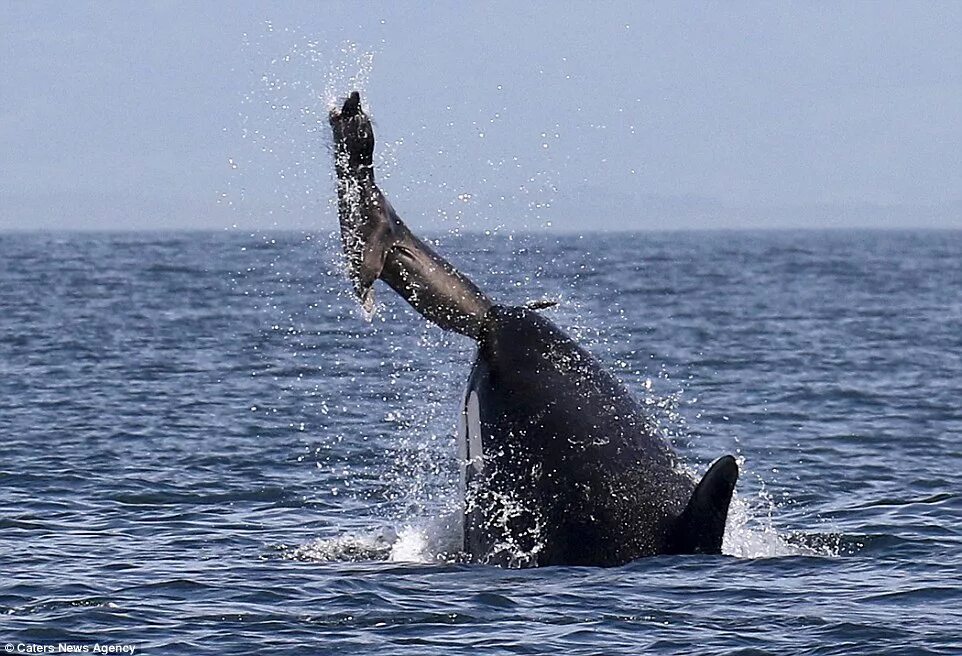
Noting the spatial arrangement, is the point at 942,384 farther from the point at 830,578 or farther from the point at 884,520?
the point at 830,578

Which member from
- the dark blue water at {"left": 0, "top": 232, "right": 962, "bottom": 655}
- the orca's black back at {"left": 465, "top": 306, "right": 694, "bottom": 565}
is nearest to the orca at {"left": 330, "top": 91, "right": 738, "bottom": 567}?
the orca's black back at {"left": 465, "top": 306, "right": 694, "bottom": 565}

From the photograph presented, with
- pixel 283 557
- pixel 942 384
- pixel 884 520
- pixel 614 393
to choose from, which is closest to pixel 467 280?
pixel 614 393

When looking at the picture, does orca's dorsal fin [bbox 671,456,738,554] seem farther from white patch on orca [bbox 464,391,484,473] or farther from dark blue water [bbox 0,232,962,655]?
white patch on orca [bbox 464,391,484,473]

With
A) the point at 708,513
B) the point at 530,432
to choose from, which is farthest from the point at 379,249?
the point at 708,513

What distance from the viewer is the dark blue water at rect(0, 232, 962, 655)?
1320cm

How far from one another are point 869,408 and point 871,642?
15.9 metres

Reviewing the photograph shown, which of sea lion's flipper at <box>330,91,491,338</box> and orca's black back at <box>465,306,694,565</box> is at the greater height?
sea lion's flipper at <box>330,91,491,338</box>

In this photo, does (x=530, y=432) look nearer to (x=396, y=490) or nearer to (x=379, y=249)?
(x=379, y=249)

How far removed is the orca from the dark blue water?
288mm

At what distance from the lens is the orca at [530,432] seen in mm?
14023

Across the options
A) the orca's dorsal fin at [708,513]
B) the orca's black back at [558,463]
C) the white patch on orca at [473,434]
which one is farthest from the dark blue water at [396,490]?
the white patch on orca at [473,434]

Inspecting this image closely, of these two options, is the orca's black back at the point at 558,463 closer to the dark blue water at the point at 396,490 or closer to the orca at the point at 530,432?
the orca at the point at 530,432

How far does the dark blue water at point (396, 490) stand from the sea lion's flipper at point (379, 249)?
358 millimetres

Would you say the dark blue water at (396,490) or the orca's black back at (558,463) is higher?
the orca's black back at (558,463)
